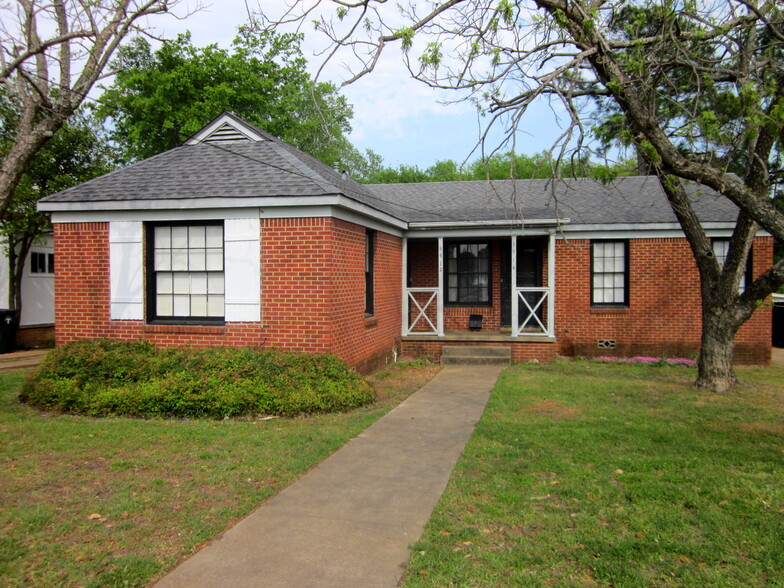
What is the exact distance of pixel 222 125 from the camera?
1198cm

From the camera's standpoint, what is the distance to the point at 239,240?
9.45m

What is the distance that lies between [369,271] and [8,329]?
35.5ft

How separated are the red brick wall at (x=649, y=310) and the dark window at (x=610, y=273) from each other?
19cm

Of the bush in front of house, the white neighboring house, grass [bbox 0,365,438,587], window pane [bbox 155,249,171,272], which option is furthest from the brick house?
the white neighboring house

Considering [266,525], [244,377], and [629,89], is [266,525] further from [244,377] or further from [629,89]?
[629,89]

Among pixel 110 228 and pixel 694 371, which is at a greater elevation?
pixel 110 228

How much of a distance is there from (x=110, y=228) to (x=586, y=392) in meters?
8.40

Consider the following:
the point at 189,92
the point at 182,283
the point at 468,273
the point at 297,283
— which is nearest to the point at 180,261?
the point at 182,283

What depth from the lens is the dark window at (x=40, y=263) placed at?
61.0 ft

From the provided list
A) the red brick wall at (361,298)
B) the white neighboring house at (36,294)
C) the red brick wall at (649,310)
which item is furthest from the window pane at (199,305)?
the white neighboring house at (36,294)

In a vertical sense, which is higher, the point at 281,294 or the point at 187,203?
the point at 187,203

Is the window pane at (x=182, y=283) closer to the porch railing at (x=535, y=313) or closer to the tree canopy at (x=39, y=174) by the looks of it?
the porch railing at (x=535, y=313)

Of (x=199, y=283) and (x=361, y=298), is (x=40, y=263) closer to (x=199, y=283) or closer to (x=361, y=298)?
(x=199, y=283)

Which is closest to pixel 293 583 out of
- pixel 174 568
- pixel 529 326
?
pixel 174 568
